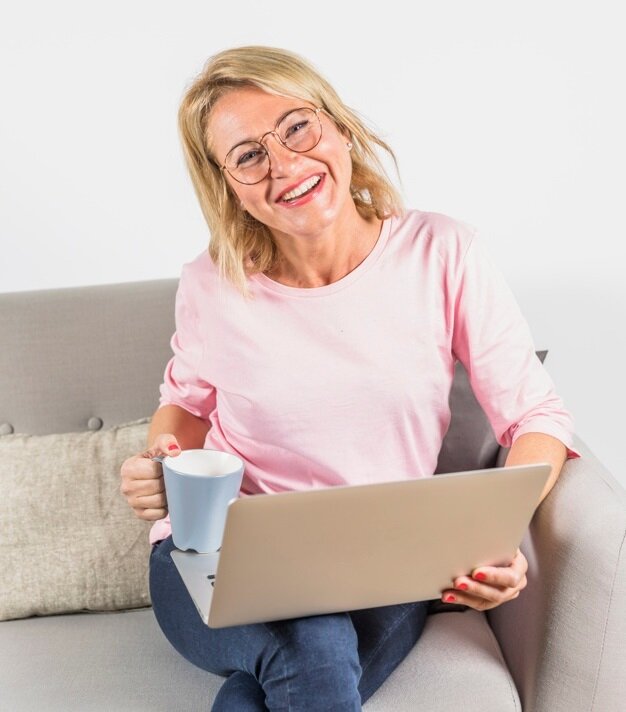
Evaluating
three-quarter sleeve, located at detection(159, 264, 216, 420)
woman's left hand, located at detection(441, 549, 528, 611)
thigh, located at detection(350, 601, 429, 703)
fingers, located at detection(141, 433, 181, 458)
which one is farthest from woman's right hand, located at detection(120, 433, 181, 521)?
woman's left hand, located at detection(441, 549, 528, 611)

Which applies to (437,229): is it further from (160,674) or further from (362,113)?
(160,674)

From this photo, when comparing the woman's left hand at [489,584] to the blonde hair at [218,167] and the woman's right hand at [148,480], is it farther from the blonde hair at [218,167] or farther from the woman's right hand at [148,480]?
the blonde hair at [218,167]

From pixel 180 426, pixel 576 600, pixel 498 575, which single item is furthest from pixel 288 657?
pixel 180 426

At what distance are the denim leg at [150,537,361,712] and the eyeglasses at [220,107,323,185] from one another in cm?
65

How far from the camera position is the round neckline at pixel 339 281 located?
164 cm

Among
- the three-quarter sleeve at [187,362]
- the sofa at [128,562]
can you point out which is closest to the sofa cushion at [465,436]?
the sofa at [128,562]

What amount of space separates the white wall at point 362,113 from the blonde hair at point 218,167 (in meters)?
0.51

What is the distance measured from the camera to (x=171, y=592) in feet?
5.09

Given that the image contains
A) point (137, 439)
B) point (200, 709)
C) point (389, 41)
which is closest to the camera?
point (200, 709)

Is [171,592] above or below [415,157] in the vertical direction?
below

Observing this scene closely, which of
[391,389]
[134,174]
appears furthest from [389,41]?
[391,389]

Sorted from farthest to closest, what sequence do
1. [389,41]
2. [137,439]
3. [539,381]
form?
[389,41]
[137,439]
[539,381]

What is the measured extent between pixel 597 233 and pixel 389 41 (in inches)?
24.2

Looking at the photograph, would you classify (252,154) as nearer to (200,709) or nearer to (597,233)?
(200,709)
